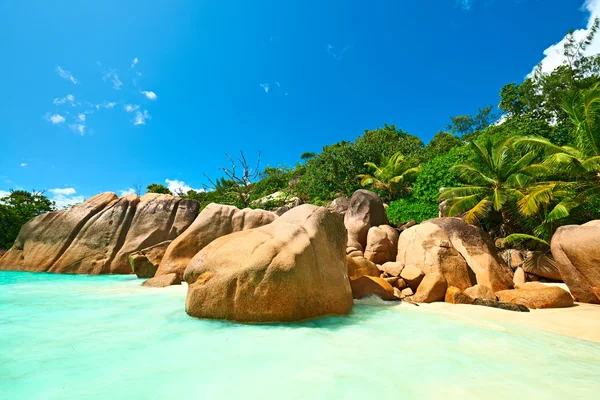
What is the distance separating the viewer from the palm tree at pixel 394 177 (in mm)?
18547

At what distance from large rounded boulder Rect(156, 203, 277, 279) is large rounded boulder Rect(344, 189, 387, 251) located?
3.58 m

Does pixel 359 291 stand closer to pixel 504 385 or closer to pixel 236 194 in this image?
pixel 504 385

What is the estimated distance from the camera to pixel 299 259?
4.31m

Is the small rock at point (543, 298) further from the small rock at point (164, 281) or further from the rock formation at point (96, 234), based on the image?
the rock formation at point (96, 234)

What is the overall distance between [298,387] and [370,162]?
19.8 metres

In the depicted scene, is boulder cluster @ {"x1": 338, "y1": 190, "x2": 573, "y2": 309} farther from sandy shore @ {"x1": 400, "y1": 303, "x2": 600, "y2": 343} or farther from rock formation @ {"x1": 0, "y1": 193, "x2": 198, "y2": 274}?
rock formation @ {"x1": 0, "y1": 193, "x2": 198, "y2": 274}

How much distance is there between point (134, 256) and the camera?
10.0m

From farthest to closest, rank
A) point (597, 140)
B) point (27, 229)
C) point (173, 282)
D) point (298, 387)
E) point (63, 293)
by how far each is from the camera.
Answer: point (27, 229)
point (597, 140)
point (173, 282)
point (63, 293)
point (298, 387)

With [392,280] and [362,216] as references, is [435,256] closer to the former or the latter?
[392,280]

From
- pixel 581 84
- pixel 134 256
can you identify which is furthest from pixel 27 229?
pixel 581 84

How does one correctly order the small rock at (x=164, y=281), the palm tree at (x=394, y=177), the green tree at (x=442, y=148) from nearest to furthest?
the small rock at (x=164, y=281) → the palm tree at (x=394, y=177) → the green tree at (x=442, y=148)

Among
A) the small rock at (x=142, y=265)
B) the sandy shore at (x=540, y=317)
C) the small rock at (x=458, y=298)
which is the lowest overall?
the sandy shore at (x=540, y=317)

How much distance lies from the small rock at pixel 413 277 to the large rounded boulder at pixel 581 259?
8.95 feet

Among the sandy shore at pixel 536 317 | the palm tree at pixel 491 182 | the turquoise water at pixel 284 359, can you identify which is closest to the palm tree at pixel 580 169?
the palm tree at pixel 491 182
